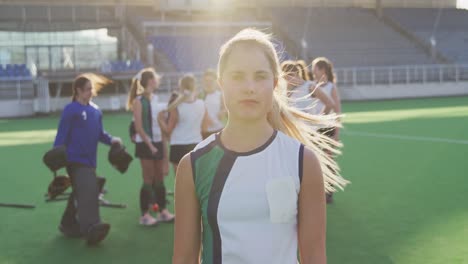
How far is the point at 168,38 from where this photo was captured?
39062mm

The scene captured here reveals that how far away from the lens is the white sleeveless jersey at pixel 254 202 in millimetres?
2107

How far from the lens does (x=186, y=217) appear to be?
2258 mm

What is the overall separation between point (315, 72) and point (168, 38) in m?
31.2

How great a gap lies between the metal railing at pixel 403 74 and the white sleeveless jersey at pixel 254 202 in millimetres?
33168

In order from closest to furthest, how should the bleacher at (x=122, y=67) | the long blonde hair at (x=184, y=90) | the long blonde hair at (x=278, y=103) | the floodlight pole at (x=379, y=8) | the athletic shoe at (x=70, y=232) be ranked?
the long blonde hair at (x=278, y=103)
the athletic shoe at (x=70, y=232)
the long blonde hair at (x=184, y=90)
the bleacher at (x=122, y=67)
the floodlight pole at (x=379, y=8)

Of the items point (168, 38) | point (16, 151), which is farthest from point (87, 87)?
point (168, 38)

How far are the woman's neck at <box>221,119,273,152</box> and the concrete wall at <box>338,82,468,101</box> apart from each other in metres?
32.2

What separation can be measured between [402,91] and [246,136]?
3401cm

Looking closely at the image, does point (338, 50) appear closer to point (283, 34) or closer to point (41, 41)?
point (283, 34)

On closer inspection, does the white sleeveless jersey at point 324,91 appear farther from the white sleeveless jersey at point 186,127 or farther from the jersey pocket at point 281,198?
the jersey pocket at point 281,198

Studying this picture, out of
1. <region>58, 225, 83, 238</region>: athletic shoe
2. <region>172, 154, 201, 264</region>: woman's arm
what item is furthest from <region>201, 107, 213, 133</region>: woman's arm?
<region>172, 154, 201, 264</region>: woman's arm

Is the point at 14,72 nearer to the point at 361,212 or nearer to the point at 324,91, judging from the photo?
the point at 324,91

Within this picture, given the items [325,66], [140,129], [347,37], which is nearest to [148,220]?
[140,129]

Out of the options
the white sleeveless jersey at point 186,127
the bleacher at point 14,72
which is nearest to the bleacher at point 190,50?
the bleacher at point 14,72
